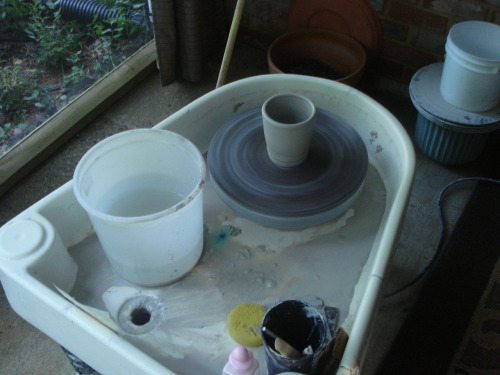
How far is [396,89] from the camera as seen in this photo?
5.99 feet

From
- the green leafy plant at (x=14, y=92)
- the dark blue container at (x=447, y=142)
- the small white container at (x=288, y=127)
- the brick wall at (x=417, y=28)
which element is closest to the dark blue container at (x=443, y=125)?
the dark blue container at (x=447, y=142)

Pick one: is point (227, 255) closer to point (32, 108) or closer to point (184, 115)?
point (184, 115)

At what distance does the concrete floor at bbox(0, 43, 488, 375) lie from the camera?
1214 mm

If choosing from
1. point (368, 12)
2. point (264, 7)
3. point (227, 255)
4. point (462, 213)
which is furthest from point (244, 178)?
point (264, 7)

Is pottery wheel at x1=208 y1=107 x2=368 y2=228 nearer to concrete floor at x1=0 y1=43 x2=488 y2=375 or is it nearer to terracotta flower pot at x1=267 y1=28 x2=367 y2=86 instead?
concrete floor at x1=0 y1=43 x2=488 y2=375

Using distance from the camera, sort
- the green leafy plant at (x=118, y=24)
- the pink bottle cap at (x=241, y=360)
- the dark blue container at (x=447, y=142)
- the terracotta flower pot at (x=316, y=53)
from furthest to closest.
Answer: the green leafy plant at (x=118, y=24)
the terracotta flower pot at (x=316, y=53)
the dark blue container at (x=447, y=142)
the pink bottle cap at (x=241, y=360)

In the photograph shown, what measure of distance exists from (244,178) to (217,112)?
0.19 m

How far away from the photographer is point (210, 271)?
2.84 ft

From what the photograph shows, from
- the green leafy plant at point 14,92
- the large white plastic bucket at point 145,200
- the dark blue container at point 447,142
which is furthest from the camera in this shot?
the green leafy plant at point 14,92

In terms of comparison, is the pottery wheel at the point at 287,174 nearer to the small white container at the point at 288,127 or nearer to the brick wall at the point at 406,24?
the small white container at the point at 288,127

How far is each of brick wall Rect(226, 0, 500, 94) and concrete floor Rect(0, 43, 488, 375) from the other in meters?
0.10

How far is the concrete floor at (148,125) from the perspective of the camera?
121 cm

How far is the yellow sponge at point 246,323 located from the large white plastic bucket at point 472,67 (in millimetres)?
943

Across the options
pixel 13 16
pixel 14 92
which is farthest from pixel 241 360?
pixel 13 16
